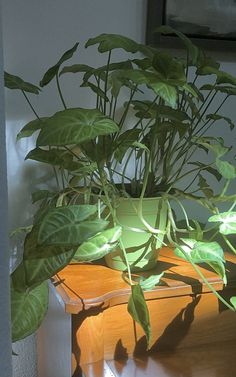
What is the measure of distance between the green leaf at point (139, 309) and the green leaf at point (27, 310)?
0.16 meters

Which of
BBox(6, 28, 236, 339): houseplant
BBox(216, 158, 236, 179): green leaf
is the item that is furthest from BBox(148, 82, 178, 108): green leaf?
BBox(216, 158, 236, 179): green leaf

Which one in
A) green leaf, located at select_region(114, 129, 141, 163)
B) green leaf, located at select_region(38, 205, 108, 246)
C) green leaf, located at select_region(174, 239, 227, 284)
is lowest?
green leaf, located at select_region(174, 239, 227, 284)

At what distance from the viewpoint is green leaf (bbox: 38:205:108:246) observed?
719 millimetres

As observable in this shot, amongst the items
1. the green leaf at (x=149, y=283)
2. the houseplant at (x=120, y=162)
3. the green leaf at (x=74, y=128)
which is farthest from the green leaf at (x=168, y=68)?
the green leaf at (x=149, y=283)

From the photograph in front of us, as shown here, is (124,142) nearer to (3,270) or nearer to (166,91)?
(166,91)

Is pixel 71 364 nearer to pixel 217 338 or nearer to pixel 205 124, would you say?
pixel 217 338

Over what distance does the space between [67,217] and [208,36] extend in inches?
30.8

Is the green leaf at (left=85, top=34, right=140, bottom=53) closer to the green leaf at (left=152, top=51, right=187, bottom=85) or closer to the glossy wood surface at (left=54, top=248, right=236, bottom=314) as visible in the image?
the green leaf at (left=152, top=51, right=187, bottom=85)

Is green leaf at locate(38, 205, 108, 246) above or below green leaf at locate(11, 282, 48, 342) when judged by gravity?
above

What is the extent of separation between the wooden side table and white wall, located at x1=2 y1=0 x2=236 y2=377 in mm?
307

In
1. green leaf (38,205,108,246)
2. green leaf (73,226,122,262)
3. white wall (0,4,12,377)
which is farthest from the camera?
green leaf (73,226,122,262)

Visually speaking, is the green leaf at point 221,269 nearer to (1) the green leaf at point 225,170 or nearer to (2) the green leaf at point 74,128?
(1) the green leaf at point 225,170

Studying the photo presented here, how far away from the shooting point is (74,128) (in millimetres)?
740

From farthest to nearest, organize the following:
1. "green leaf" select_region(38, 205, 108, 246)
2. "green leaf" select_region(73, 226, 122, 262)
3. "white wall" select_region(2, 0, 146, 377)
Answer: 1. "white wall" select_region(2, 0, 146, 377)
2. "green leaf" select_region(73, 226, 122, 262)
3. "green leaf" select_region(38, 205, 108, 246)
